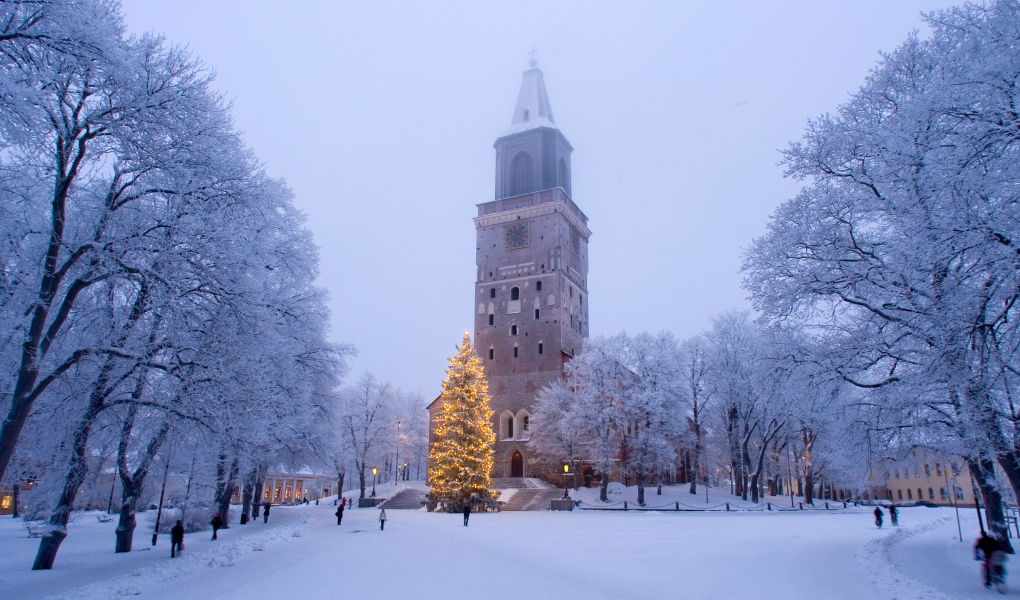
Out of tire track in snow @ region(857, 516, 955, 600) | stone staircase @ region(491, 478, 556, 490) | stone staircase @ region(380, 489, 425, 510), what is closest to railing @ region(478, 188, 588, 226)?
stone staircase @ region(491, 478, 556, 490)

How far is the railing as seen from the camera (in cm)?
5562

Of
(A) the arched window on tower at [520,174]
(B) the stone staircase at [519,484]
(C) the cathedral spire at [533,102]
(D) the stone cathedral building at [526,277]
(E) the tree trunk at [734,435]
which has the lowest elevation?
(B) the stone staircase at [519,484]

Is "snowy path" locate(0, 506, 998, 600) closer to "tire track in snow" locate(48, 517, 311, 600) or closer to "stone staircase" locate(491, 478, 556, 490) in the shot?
"tire track in snow" locate(48, 517, 311, 600)

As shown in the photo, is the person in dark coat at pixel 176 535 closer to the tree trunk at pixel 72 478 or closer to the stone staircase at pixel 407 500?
the tree trunk at pixel 72 478

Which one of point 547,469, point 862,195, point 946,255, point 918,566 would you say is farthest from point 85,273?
point 547,469

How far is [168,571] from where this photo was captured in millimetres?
13578

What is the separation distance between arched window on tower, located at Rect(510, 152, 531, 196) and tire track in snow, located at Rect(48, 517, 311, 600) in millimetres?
43000

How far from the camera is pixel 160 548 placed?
1838 centimetres

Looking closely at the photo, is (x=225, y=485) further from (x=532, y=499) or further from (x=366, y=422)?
(x=366, y=422)

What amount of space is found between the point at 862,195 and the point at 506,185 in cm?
A: 4665

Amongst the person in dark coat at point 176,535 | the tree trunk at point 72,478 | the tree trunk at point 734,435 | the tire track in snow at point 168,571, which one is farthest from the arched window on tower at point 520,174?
the tree trunk at point 72,478

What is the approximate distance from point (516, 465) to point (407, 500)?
35.0ft

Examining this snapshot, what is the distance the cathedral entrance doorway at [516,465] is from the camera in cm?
5131

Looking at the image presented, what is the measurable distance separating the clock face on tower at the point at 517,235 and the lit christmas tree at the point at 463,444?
71.4 ft
